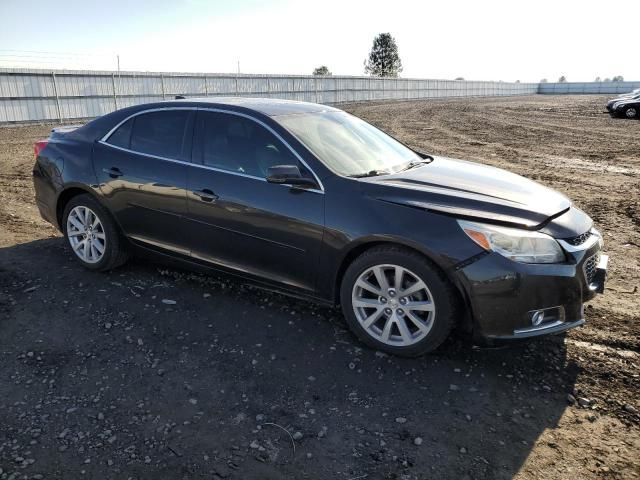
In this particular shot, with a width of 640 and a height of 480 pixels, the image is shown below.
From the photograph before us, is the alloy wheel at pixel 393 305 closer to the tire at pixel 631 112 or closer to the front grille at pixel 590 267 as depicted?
the front grille at pixel 590 267

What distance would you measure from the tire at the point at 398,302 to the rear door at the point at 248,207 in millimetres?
381

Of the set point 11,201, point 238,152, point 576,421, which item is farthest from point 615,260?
point 11,201

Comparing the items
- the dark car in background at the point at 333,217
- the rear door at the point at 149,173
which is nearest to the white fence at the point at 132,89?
the dark car in background at the point at 333,217

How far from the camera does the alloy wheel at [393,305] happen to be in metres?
3.46

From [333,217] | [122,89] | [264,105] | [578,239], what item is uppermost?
[122,89]

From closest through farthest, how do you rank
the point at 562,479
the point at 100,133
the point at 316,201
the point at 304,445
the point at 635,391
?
the point at 562,479
the point at 304,445
the point at 635,391
the point at 316,201
the point at 100,133

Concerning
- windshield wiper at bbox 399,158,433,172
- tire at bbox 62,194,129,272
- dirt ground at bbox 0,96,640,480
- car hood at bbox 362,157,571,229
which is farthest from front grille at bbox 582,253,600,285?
tire at bbox 62,194,129,272

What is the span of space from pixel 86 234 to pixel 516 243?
401 cm

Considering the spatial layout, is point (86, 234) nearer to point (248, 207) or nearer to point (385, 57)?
point (248, 207)

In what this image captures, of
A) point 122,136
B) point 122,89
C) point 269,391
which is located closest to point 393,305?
point 269,391

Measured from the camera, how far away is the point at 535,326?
3277 mm

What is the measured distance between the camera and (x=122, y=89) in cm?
2514

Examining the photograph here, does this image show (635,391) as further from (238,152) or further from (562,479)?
(238,152)

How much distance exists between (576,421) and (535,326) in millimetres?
595
